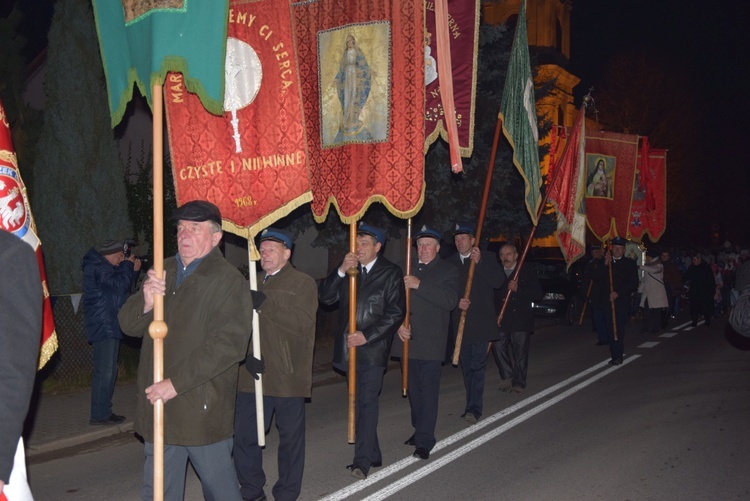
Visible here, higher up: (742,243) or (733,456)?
(733,456)

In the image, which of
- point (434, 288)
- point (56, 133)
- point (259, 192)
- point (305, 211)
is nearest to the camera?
point (259, 192)

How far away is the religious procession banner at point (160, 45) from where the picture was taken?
4586 millimetres

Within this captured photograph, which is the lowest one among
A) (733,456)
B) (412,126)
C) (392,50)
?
(733,456)

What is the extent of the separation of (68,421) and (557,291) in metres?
13.8

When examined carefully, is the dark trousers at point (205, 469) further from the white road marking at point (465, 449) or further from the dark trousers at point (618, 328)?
the dark trousers at point (618, 328)

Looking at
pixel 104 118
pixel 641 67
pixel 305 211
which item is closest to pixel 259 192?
pixel 104 118

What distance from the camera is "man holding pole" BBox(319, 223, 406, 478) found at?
6379 millimetres

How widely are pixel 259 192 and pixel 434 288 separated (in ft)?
6.23

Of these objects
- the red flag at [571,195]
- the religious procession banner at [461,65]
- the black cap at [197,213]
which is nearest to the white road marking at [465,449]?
the red flag at [571,195]

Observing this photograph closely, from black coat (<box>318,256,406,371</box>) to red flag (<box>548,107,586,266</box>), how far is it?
5.61 metres

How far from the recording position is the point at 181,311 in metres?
4.23

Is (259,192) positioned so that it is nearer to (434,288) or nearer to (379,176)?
(379,176)

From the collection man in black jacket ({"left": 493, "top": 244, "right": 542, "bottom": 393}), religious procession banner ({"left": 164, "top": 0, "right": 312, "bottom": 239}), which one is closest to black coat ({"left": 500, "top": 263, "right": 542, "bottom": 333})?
man in black jacket ({"left": 493, "top": 244, "right": 542, "bottom": 393})

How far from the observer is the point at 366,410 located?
636 centimetres
